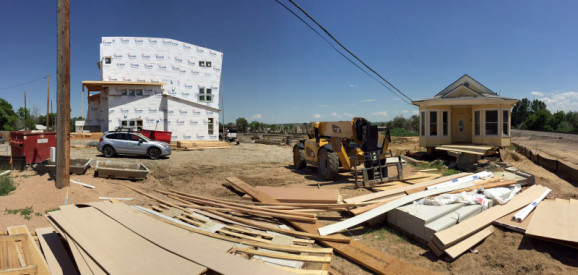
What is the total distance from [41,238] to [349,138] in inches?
348

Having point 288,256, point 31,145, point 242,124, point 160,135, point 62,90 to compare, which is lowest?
point 288,256

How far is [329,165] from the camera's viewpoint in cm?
1055

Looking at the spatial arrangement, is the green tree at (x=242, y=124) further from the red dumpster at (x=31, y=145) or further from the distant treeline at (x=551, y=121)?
the distant treeline at (x=551, y=121)

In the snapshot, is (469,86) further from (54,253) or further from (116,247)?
(54,253)

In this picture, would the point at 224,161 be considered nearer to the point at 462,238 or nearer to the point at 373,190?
the point at 373,190

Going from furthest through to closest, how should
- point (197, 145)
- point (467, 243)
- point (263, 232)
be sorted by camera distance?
point (197, 145) → point (263, 232) → point (467, 243)

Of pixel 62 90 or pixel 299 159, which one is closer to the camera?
pixel 62 90

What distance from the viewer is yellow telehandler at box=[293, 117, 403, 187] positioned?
386 inches

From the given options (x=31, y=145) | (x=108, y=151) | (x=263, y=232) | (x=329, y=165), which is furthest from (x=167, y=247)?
(x=108, y=151)

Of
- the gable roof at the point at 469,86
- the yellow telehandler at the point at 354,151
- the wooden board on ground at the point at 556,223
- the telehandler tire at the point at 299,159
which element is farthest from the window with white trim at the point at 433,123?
the wooden board on ground at the point at 556,223

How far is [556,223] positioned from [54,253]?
8022 mm

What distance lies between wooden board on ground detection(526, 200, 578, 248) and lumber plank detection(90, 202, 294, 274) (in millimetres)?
4419

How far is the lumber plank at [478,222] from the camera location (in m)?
4.63

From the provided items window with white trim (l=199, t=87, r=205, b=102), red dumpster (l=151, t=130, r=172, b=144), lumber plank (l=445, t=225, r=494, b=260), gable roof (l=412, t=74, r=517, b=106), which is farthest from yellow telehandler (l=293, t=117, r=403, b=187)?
window with white trim (l=199, t=87, r=205, b=102)
